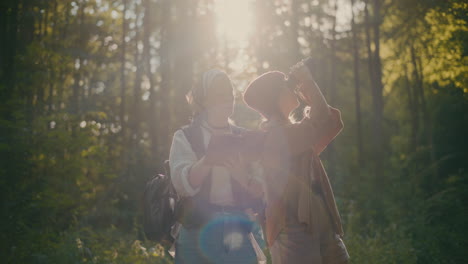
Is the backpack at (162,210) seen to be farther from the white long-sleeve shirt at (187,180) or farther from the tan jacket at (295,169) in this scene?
the tan jacket at (295,169)

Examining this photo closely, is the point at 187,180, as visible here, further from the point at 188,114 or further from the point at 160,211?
the point at 188,114

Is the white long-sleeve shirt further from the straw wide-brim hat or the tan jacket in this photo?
the straw wide-brim hat

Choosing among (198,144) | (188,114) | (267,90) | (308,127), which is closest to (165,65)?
(188,114)

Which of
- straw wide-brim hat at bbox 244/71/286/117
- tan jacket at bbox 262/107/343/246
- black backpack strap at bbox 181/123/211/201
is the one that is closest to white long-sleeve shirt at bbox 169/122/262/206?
black backpack strap at bbox 181/123/211/201

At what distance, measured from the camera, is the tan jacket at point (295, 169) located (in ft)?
9.93

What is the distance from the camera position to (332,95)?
2373 centimetres

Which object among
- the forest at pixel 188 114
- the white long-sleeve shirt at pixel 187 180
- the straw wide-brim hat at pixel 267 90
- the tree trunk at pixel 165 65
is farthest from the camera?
the tree trunk at pixel 165 65

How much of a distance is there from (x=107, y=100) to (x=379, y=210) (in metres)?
16.4

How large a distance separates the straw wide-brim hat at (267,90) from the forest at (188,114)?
0.93m

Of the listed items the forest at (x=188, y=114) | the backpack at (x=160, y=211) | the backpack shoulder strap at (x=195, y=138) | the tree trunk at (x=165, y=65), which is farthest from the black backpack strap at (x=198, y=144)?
the tree trunk at (x=165, y=65)

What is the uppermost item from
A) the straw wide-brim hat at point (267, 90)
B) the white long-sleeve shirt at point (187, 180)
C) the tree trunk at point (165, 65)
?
the tree trunk at point (165, 65)

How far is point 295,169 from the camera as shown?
3.12 m

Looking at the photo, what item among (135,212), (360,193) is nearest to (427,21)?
(360,193)

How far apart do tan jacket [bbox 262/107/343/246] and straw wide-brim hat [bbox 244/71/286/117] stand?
170 mm
